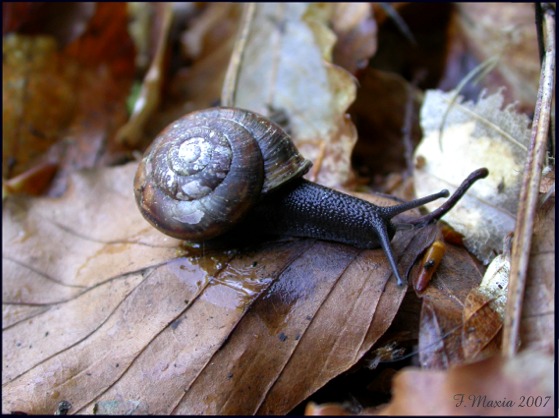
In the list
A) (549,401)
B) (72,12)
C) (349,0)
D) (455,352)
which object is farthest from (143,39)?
(549,401)

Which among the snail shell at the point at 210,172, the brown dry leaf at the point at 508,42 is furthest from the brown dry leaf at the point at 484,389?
the brown dry leaf at the point at 508,42

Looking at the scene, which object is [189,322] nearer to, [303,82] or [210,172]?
[210,172]

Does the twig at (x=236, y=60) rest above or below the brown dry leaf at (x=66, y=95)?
above

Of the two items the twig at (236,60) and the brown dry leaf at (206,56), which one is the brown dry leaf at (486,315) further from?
the brown dry leaf at (206,56)

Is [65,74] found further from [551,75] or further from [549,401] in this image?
[549,401]

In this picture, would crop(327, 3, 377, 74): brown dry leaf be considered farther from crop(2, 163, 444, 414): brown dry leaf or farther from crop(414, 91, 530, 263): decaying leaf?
crop(2, 163, 444, 414): brown dry leaf

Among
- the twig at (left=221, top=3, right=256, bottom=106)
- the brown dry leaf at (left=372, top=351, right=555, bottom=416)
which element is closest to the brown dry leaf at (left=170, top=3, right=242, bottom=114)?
the twig at (left=221, top=3, right=256, bottom=106)
